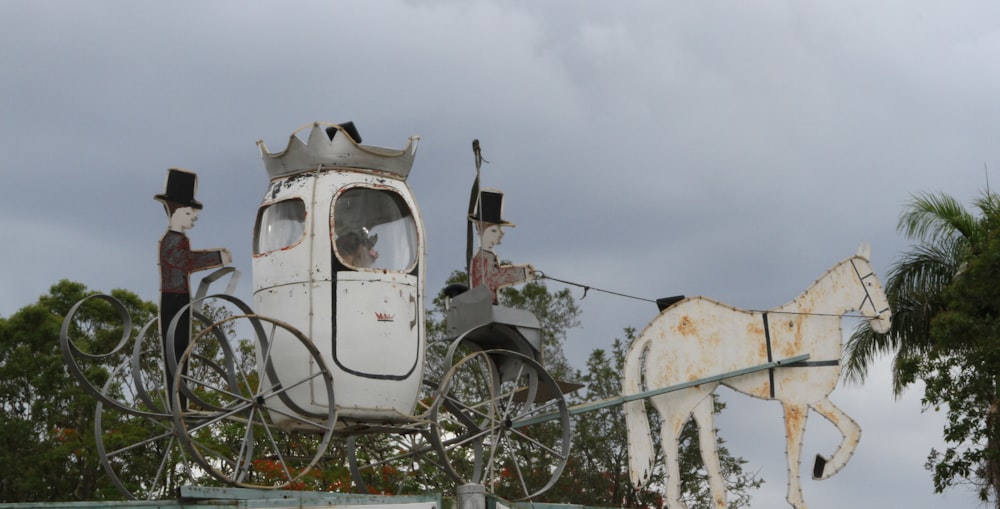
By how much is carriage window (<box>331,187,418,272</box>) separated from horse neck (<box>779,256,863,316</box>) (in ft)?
16.5

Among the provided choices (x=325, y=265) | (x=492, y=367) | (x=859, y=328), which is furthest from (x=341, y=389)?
(x=859, y=328)

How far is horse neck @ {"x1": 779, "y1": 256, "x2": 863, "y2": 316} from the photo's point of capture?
15953 mm

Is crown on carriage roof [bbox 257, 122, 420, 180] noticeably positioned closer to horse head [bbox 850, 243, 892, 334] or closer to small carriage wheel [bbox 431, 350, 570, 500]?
small carriage wheel [bbox 431, 350, 570, 500]

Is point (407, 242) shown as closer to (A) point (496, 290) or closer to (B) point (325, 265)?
(B) point (325, 265)

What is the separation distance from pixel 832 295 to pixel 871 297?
17.8 inches

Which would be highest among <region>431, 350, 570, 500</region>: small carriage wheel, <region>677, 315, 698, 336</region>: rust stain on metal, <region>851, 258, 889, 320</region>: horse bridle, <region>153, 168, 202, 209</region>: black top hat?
<region>153, 168, 202, 209</region>: black top hat

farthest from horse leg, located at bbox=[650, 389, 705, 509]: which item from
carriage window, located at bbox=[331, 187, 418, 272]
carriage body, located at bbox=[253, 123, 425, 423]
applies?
carriage window, located at bbox=[331, 187, 418, 272]

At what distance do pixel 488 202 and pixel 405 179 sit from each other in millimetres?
1836

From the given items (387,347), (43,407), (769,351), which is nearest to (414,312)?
(387,347)

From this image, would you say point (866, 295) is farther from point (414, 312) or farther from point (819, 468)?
point (414, 312)

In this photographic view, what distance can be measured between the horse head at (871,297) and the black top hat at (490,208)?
4198mm

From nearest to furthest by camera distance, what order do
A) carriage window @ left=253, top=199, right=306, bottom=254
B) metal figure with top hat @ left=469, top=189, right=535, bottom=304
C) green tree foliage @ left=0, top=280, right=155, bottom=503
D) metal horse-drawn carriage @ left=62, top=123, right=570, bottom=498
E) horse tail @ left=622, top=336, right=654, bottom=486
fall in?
metal horse-drawn carriage @ left=62, top=123, right=570, bottom=498
carriage window @ left=253, top=199, right=306, bottom=254
metal figure with top hat @ left=469, top=189, right=535, bottom=304
horse tail @ left=622, top=336, right=654, bottom=486
green tree foliage @ left=0, top=280, right=155, bottom=503

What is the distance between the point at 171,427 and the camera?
43.4 ft

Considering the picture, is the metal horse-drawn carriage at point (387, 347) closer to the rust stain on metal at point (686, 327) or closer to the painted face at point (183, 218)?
the rust stain on metal at point (686, 327)
